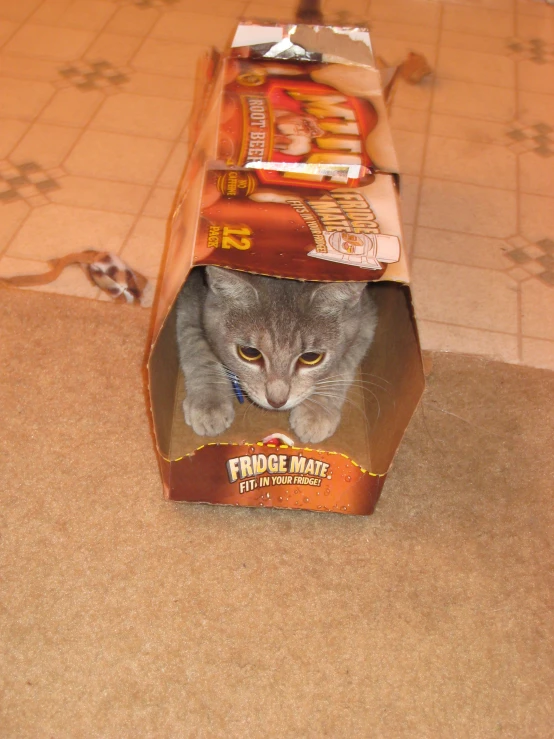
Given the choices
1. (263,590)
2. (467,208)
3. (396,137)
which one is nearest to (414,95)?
(396,137)

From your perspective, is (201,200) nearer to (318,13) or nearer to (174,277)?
Result: (174,277)

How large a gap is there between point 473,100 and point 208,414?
1.76m

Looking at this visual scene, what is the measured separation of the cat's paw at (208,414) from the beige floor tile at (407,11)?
2.20 m

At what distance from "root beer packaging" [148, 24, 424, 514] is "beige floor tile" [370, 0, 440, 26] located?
60.6 inches

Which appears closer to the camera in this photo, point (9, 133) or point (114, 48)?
point (9, 133)

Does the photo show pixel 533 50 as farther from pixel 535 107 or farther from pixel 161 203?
pixel 161 203

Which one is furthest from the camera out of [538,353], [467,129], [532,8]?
[532,8]

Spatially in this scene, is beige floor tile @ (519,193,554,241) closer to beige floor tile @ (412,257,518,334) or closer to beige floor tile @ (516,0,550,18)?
beige floor tile @ (412,257,518,334)

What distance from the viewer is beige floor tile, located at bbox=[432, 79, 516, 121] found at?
2.32 metres

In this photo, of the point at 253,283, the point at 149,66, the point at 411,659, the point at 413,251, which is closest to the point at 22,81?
the point at 149,66

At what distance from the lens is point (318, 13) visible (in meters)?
2.04

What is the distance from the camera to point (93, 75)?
2332 mm

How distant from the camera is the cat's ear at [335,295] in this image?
110 centimetres

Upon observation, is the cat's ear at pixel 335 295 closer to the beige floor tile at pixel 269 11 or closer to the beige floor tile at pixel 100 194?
the beige floor tile at pixel 100 194
